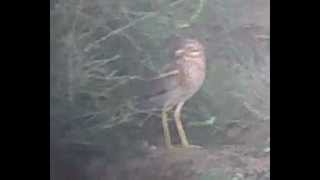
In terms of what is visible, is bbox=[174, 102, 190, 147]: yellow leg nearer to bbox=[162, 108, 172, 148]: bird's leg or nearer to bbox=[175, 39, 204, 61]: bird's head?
bbox=[162, 108, 172, 148]: bird's leg

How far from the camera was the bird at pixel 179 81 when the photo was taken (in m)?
1.64

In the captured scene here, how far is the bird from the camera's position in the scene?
1.64m

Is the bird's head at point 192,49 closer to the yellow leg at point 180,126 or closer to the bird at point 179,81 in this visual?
the bird at point 179,81

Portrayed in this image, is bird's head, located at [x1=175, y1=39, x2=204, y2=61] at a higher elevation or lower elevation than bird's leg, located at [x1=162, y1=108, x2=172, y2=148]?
higher

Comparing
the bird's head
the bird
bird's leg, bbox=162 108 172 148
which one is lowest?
bird's leg, bbox=162 108 172 148

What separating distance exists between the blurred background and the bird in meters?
0.02

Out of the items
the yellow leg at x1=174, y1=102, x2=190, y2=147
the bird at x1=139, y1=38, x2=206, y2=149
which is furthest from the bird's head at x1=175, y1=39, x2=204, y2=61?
the yellow leg at x1=174, y1=102, x2=190, y2=147

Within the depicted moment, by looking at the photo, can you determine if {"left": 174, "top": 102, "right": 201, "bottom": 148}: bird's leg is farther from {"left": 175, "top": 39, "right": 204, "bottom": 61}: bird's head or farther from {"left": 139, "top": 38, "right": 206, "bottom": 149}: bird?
{"left": 175, "top": 39, "right": 204, "bottom": 61}: bird's head

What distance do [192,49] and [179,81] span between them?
0.37ft

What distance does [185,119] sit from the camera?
1.63 meters
